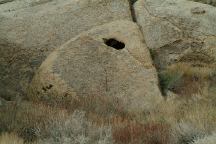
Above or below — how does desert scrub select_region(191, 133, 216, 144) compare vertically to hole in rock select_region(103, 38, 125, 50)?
above

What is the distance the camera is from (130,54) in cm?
1192

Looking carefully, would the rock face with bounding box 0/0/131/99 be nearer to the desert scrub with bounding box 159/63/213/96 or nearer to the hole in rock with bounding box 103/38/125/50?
the hole in rock with bounding box 103/38/125/50

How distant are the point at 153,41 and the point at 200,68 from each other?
1400 millimetres

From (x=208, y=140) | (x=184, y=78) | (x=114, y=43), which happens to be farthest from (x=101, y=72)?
(x=208, y=140)

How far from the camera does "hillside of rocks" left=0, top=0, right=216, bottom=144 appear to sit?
7.58m

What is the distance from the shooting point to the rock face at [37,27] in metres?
12.8

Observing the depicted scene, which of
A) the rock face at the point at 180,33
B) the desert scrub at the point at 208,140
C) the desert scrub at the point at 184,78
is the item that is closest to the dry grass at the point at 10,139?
the desert scrub at the point at 208,140

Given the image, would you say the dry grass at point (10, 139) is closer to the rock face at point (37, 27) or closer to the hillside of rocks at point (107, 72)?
the hillside of rocks at point (107, 72)

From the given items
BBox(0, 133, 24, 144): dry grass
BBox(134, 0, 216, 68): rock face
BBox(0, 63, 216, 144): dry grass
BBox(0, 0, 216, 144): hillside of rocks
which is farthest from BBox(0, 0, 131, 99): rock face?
BBox(0, 133, 24, 144): dry grass

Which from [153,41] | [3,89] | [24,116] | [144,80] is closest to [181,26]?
[153,41]

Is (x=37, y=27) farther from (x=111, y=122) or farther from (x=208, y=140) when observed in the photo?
(x=208, y=140)

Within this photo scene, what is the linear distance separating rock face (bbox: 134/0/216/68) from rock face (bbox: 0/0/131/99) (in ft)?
2.50

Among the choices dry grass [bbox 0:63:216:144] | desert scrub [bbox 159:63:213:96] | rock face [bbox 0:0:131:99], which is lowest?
desert scrub [bbox 159:63:213:96]

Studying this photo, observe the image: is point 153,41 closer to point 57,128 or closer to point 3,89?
point 3,89
